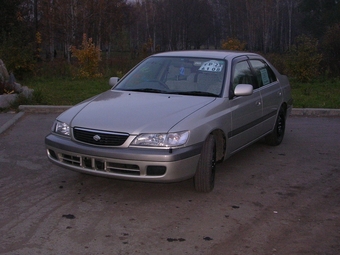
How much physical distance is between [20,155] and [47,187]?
1656 mm

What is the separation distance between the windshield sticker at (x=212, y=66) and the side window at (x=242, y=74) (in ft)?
0.71

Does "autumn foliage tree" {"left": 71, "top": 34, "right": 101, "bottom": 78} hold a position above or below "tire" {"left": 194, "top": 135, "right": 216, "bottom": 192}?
above

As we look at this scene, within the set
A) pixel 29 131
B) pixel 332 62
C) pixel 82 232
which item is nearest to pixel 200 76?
pixel 82 232

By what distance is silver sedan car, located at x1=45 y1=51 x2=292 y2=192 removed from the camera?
505 centimetres

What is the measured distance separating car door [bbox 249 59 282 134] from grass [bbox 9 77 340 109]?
3806 mm

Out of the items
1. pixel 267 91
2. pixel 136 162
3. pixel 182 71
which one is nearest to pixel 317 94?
pixel 267 91

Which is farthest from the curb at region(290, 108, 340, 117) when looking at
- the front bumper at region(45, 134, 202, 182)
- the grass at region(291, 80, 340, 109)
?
the front bumper at region(45, 134, 202, 182)

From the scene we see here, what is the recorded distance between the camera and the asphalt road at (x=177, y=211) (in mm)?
4297

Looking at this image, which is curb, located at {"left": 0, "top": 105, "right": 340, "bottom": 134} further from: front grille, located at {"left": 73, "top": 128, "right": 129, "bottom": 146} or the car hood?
front grille, located at {"left": 73, "top": 128, "right": 129, "bottom": 146}

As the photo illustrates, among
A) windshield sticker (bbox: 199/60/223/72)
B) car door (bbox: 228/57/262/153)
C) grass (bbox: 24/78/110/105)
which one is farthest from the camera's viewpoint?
grass (bbox: 24/78/110/105)

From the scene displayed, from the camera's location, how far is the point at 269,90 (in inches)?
293

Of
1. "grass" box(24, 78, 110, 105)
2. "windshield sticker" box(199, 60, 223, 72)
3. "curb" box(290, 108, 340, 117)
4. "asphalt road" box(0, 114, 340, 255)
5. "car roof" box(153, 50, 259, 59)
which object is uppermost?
"car roof" box(153, 50, 259, 59)

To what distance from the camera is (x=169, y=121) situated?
5.20 m

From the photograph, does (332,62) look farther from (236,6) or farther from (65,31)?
(236,6)
